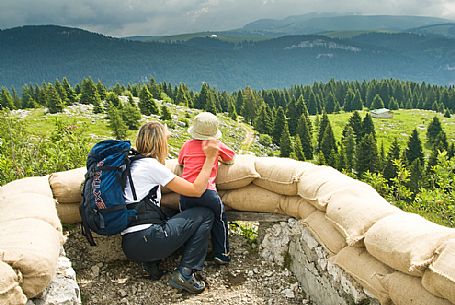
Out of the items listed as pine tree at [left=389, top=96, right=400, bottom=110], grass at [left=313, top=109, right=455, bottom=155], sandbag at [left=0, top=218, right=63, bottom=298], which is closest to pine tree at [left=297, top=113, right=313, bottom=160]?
grass at [left=313, top=109, right=455, bottom=155]

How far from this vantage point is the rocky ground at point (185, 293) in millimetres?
5078

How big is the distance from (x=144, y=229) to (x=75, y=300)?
4.21 ft

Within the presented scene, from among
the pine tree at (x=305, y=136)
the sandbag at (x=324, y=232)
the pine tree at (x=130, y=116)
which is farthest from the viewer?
the pine tree at (x=305, y=136)

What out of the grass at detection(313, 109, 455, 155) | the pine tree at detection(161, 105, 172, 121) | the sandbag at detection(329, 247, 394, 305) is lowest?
the grass at detection(313, 109, 455, 155)

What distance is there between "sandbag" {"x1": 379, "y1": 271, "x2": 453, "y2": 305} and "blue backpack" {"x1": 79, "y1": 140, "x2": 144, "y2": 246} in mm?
2709

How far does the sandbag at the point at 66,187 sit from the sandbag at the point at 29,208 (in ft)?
1.84

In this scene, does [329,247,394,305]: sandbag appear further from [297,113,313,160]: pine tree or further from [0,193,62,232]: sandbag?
[297,113,313,160]: pine tree

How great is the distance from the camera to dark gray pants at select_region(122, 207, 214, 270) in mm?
4820

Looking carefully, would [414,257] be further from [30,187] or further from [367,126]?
[367,126]

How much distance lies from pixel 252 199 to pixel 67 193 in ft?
7.77

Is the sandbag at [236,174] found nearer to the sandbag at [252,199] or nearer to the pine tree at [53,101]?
the sandbag at [252,199]

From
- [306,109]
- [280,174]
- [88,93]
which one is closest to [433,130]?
[306,109]

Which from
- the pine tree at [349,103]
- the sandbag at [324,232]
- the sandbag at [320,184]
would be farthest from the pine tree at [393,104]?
the sandbag at [324,232]

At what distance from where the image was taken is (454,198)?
331 inches
